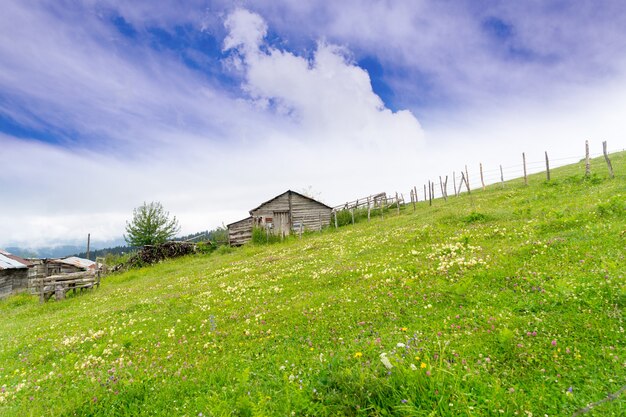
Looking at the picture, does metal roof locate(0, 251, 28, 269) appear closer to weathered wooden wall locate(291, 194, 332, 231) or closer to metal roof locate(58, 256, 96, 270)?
metal roof locate(58, 256, 96, 270)

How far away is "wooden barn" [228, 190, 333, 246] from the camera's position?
162 feet

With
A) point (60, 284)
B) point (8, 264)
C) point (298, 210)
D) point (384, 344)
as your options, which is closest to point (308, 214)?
point (298, 210)

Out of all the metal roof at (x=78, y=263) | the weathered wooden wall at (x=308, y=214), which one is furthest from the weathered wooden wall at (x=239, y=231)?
the metal roof at (x=78, y=263)

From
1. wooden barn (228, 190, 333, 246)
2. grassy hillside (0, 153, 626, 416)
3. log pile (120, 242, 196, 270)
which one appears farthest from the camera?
log pile (120, 242, 196, 270)

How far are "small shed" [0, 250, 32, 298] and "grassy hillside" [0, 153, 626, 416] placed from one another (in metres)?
36.1

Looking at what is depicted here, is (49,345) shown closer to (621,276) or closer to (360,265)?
(360,265)

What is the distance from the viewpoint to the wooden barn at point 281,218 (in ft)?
162

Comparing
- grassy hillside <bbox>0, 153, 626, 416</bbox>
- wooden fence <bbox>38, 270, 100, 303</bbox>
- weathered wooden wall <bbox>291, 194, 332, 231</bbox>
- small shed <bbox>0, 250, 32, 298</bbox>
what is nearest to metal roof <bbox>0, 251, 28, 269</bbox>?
small shed <bbox>0, 250, 32, 298</bbox>

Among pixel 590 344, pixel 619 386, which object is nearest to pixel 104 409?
pixel 619 386

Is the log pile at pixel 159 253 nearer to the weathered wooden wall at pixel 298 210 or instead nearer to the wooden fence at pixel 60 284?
the weathered wooden wall at pixel 298 210

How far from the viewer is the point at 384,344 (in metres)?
6.38

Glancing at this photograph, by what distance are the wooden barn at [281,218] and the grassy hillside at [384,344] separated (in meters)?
35.6

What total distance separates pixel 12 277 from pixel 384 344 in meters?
55.1

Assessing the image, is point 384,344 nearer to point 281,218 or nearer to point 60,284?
point 60,284
